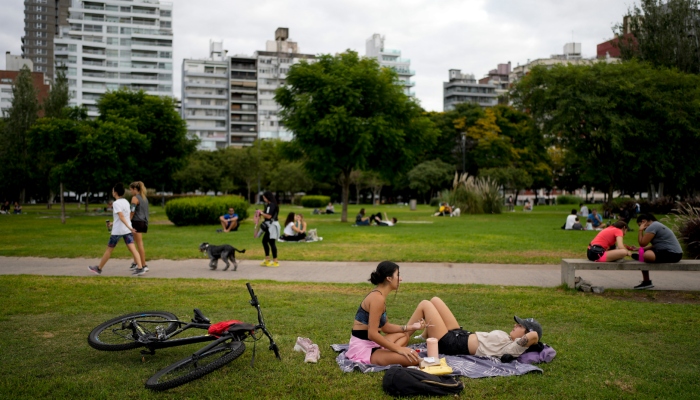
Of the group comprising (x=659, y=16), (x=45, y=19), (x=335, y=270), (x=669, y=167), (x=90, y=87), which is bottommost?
(x=335, y=270)

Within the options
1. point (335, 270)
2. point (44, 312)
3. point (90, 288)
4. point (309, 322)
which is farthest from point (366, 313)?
point (335, 270)

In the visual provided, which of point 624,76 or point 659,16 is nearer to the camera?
point 624,76

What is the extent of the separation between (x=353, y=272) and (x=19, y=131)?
4948cm

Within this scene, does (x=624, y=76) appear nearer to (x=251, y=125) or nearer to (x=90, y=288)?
(x=90, y=288)

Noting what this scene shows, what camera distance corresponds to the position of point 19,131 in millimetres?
51656

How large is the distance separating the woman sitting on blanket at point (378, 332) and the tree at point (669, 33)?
4331cm

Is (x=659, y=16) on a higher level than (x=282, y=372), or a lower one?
higher

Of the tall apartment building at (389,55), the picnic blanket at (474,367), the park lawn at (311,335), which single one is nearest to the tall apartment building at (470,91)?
the tall apartment building at (389,55)

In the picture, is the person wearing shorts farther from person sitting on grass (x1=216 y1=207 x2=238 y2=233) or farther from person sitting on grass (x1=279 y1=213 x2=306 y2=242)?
person sitting on grass (x1=216 y1=207 x2=238 y2=233)

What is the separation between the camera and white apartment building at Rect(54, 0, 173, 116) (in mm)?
114688

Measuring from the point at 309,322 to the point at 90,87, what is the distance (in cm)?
12205

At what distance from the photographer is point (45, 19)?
169375 mm

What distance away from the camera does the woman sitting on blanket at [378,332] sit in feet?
18.2

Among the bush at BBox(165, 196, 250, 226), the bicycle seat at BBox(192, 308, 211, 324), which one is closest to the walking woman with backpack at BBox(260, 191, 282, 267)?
the bicycle seat at BBox(192, 308, 211, 324)
